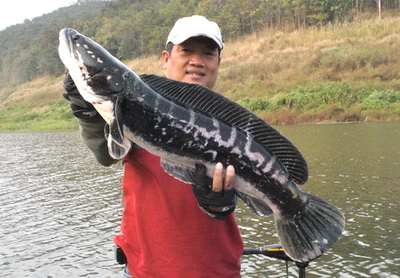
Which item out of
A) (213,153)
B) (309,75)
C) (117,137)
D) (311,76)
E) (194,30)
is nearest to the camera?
(117,137)

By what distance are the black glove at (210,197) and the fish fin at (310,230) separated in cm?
37

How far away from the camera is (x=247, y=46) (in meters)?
42.2

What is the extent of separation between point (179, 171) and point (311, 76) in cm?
2962

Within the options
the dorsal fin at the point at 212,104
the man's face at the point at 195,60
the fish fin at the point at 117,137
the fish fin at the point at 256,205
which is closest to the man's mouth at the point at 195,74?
the man's face at the point at 195,60

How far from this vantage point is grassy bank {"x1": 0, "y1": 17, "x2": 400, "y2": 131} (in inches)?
950

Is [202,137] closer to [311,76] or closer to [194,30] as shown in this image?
[194,30]

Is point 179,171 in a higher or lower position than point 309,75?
higher

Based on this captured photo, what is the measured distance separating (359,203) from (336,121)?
15.5 meters

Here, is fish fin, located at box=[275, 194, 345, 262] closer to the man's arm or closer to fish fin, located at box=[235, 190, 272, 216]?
fish fin, located at box=[235, 190, 272, 216]

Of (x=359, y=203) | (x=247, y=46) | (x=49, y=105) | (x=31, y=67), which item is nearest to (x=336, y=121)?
(x=359, y=203)

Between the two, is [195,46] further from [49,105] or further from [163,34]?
[163,34]

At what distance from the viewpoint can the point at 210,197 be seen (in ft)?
7.20

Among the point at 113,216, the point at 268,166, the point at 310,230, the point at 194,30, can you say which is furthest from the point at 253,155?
the point at 113,216

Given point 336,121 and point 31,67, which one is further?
point 31,67
